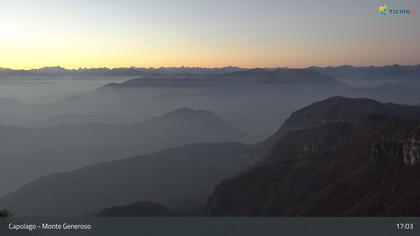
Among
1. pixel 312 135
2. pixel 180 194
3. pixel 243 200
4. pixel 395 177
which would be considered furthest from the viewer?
pixel 180 194

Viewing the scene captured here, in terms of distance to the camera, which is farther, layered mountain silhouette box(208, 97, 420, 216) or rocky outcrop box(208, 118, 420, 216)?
layered mountain silhouette box(208, 97, 420, 216)

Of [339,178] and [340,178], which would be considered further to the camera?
[339,178]

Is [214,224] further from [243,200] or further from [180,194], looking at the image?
[180,194]

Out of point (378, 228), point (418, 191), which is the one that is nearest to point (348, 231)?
point (378, 228)

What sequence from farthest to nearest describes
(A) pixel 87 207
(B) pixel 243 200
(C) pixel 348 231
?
(A) pixel 87 207 → (B) pixel 243 200 → (C) pixel 348 231

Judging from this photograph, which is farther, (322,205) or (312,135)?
(312,135)

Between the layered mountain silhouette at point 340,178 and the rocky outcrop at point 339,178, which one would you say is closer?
the rocky outcrop at point 339,178

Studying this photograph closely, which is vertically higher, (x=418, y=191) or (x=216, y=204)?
(x=418, y=191)

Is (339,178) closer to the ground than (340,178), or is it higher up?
closer to the ground
